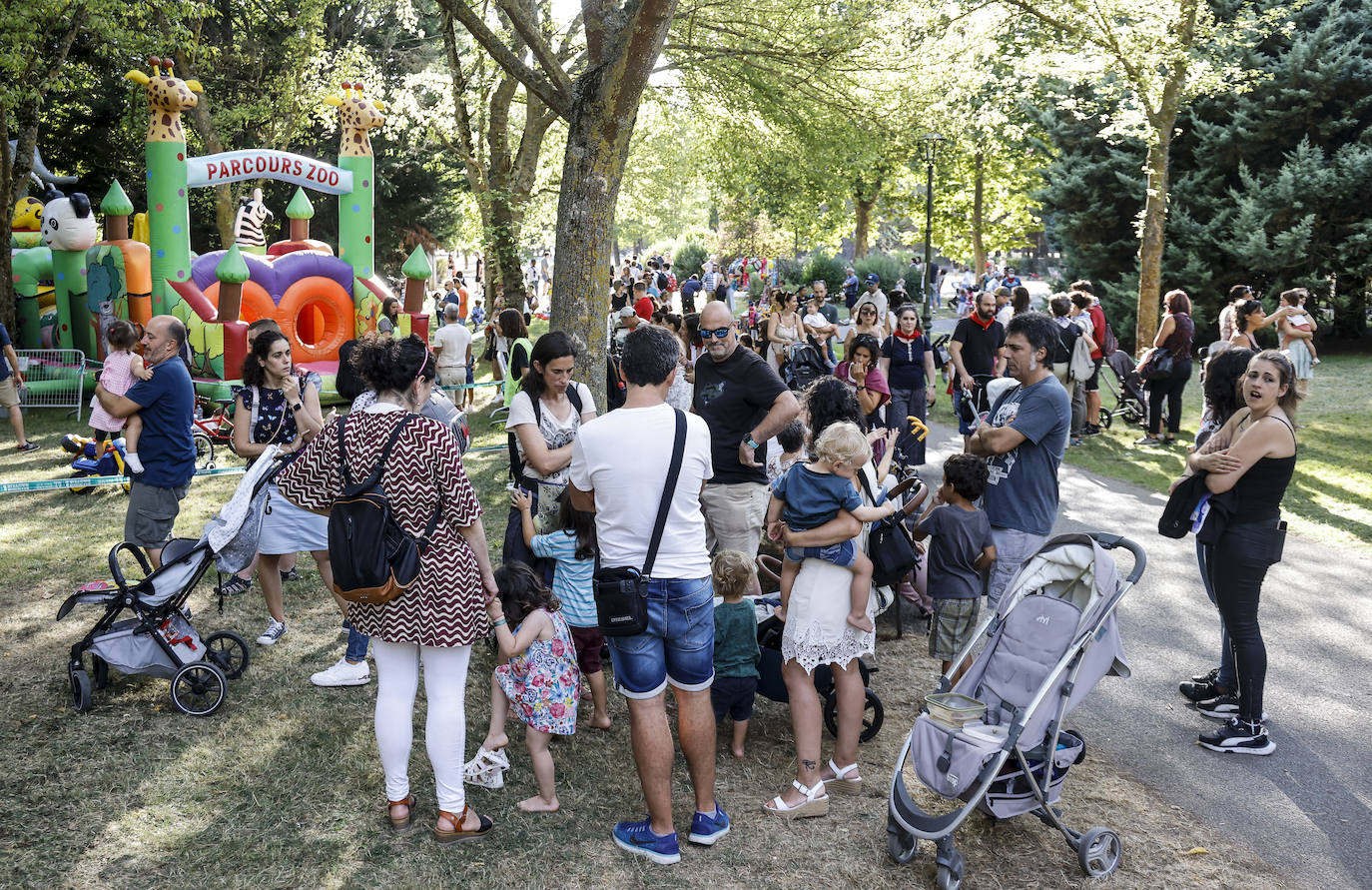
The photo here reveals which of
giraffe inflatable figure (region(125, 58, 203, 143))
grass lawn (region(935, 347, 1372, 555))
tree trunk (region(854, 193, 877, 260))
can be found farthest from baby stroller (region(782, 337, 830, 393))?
tree trunk (region(854, 193, 877, 260))

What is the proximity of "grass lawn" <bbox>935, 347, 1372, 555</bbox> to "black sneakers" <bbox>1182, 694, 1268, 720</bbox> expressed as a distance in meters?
3.80

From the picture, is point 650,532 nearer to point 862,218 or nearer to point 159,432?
point 159,432

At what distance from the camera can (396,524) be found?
3.64 meters

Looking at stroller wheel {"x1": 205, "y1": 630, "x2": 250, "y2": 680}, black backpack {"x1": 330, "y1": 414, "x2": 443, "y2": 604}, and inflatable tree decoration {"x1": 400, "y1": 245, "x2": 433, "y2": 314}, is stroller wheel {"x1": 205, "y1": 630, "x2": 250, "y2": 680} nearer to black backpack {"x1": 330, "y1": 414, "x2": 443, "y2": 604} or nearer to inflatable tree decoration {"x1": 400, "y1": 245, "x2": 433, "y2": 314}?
black backpack {"x1": 330, "y1": 414, "x2": 443, "y2": 604}

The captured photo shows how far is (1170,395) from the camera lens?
40.4ft

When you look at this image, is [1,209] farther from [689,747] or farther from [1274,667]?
[1274,667]

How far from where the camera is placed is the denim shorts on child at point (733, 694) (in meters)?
4.67

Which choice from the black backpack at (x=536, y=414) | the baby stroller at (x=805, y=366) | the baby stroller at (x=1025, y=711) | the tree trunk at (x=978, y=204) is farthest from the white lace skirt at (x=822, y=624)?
the tree trunk at (x=978, y=204)

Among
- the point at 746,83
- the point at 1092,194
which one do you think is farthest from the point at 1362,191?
the point at 746,83

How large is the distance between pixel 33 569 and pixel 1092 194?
65.4ft

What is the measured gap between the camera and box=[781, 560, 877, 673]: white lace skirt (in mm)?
4227

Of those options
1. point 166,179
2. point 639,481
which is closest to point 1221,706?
point 639,481

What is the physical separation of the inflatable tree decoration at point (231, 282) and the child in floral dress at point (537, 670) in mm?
10175

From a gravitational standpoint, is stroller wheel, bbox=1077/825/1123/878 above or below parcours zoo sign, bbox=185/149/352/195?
below
